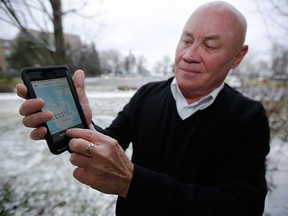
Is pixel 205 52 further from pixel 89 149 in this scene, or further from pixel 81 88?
pixel 89 149

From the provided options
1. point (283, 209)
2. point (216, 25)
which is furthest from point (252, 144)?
point (283, 209)

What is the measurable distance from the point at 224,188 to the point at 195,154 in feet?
0.92

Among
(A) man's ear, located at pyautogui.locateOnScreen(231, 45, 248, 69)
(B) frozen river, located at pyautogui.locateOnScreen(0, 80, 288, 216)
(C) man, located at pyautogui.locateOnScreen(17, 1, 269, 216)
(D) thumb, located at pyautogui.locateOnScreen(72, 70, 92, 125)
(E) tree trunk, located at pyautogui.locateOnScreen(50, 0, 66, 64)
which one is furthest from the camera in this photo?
(E) tree trunk, located at pyautogui.locateOnScreen(50, 0, 66, 64)

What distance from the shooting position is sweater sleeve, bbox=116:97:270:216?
925 millimetres

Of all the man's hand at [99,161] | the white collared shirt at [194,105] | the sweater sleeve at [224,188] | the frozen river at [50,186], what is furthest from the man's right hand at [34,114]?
the frozen river at [50,186]

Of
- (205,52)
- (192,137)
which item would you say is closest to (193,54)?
(205,52)

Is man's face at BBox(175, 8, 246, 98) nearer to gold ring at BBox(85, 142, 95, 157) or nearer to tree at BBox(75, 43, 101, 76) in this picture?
gold ring at BBox(85, 142, 95, 157)

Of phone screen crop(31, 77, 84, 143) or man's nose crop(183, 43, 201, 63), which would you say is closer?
phone screen crop(31, 77, 84, 143)

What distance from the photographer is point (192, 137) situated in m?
1.38

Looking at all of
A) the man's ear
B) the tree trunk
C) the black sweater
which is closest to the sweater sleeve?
the black sweater

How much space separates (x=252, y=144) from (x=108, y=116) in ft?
19.5

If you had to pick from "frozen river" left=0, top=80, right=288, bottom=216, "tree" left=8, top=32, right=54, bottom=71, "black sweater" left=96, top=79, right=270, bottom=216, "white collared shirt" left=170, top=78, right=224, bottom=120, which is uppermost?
"white collared shirt" left=170, top=78, right=224, bottom=120

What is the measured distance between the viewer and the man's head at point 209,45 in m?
1.36

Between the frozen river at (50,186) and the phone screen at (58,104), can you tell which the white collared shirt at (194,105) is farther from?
the frozen river at (50,186)
